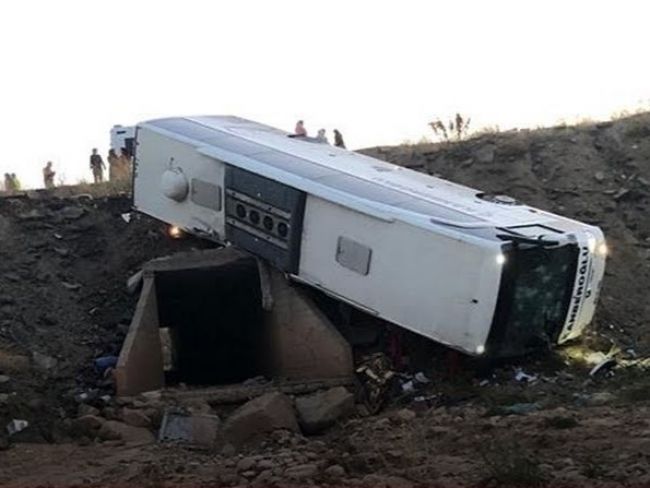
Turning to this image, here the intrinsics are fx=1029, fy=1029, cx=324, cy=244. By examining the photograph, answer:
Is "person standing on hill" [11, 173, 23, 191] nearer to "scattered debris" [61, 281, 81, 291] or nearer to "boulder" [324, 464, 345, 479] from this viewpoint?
"scattered debris" [61, 281, 81, 291]

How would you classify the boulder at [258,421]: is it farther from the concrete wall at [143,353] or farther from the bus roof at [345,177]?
the bus roof at [345,177]

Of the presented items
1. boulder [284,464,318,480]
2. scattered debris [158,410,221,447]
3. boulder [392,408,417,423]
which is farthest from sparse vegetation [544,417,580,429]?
scattered debris [158,410,221,447]

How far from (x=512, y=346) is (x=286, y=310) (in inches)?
129

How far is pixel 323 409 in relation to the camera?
10789 mm

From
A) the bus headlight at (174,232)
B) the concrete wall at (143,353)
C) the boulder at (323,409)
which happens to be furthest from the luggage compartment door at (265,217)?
the boulder at (323,409)

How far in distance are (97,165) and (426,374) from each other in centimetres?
941

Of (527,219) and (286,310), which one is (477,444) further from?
(286,310)

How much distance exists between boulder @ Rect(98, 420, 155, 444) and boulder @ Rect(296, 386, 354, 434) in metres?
1.56

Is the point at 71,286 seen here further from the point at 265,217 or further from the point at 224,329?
the point at 224,329

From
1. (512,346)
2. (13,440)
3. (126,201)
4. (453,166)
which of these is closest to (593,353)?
(512,346)

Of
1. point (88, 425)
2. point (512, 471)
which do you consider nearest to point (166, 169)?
point (88, 425)

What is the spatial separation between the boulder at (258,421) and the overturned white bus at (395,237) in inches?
75.2

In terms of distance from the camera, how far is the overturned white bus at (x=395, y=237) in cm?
1090

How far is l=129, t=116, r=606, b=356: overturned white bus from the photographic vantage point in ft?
35.8
